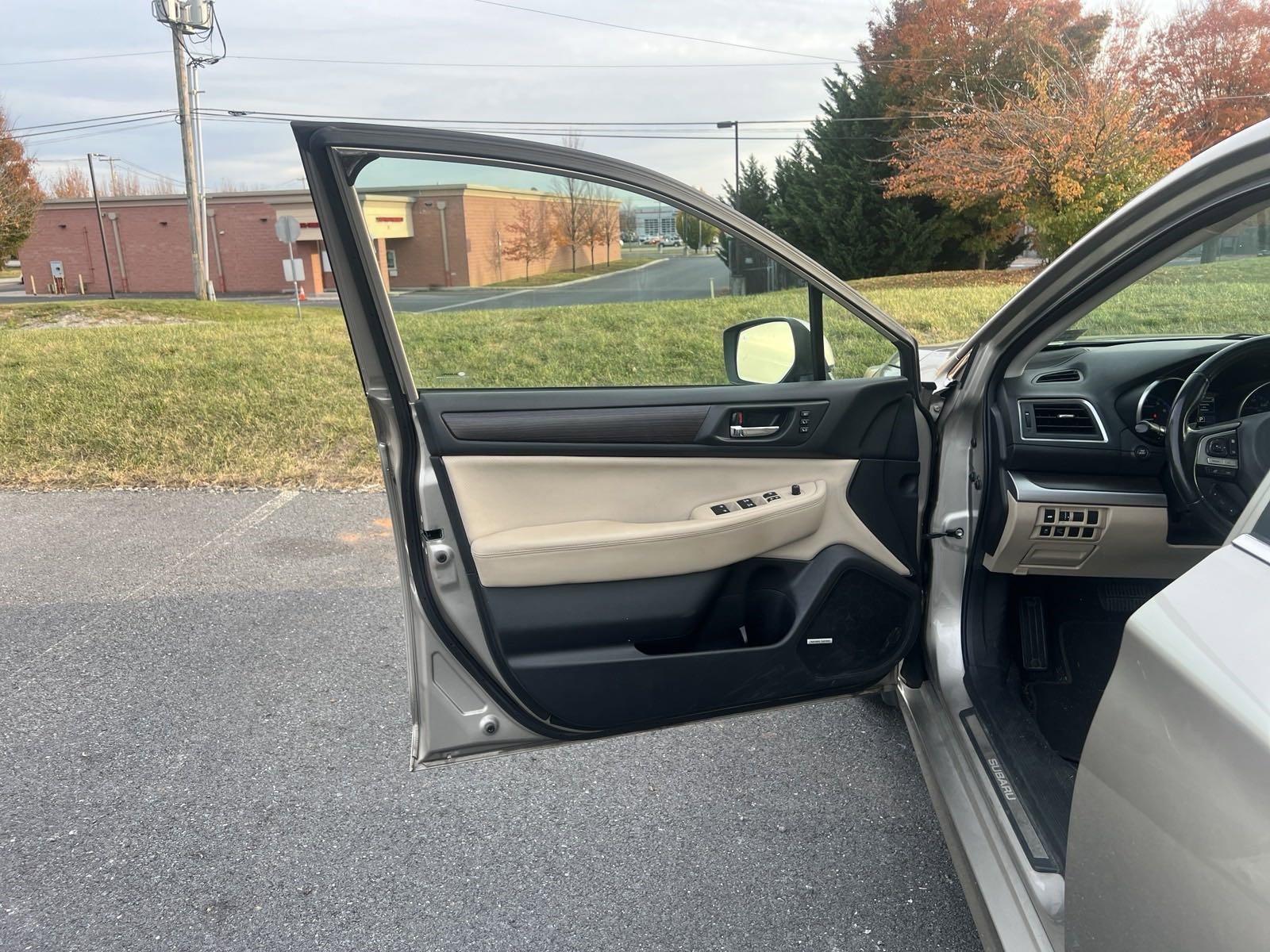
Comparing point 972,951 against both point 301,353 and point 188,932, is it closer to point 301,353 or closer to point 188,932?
point 188,932

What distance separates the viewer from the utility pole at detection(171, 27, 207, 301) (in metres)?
22.8

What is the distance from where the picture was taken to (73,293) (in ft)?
138

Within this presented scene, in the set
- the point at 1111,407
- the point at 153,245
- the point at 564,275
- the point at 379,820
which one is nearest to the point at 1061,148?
the point at 1111,407

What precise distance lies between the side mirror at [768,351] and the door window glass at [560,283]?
0.02 metres

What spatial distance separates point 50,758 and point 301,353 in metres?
6.75

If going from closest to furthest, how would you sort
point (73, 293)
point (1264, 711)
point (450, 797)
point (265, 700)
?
point (1264, 711)
point (450, 797)
point (265, 700)
point (73, 293)

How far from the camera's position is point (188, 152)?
894 inches

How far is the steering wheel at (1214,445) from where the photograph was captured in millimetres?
2102

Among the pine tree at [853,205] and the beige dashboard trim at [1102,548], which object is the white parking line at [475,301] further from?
the pine tree at [853,205]

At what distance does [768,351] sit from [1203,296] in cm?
132

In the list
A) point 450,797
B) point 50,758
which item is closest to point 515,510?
point 450,797

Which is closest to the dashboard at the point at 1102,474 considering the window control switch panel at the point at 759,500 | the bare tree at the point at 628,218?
the window control switch panel at the point at 759,500

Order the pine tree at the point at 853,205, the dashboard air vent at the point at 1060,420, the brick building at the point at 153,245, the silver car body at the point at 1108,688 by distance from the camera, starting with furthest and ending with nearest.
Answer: the brick building at the point at 153,245 < the pine tree at the point at 853,205 < the dashboard air vent at the point at 1060,420 < the silver car body at the point at 1108,688

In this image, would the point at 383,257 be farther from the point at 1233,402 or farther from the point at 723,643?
the point at 1233,402
